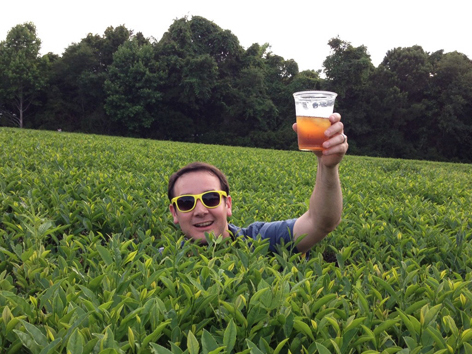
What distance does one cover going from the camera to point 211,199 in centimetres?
227

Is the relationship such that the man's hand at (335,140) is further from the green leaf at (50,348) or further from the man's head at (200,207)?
the green leaf at (50,348)

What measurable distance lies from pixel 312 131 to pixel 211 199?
2.74 ft

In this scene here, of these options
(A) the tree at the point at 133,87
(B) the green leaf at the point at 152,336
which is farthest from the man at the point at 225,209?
(A) the tree at the point at 133,87

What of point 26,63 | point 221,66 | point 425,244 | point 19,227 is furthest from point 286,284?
point 26,63

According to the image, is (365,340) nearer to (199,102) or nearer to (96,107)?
(199,102)

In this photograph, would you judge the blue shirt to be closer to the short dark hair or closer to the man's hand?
the short dark hair

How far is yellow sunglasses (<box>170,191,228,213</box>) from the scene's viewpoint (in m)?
2.25

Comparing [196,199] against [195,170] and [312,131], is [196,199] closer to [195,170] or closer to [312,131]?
[195,170]

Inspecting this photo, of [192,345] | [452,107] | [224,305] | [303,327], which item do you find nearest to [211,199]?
[224,305]

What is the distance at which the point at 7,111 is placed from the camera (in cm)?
3738

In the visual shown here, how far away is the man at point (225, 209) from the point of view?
2027mm

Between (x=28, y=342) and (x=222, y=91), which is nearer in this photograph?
(x=28, y=342)

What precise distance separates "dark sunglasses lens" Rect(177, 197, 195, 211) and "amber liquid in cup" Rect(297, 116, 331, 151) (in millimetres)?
824

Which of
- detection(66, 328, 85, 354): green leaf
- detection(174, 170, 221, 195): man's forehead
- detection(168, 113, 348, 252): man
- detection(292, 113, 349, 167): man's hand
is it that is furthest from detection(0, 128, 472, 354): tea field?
detection(292, 113, 349, 167): man's hand
